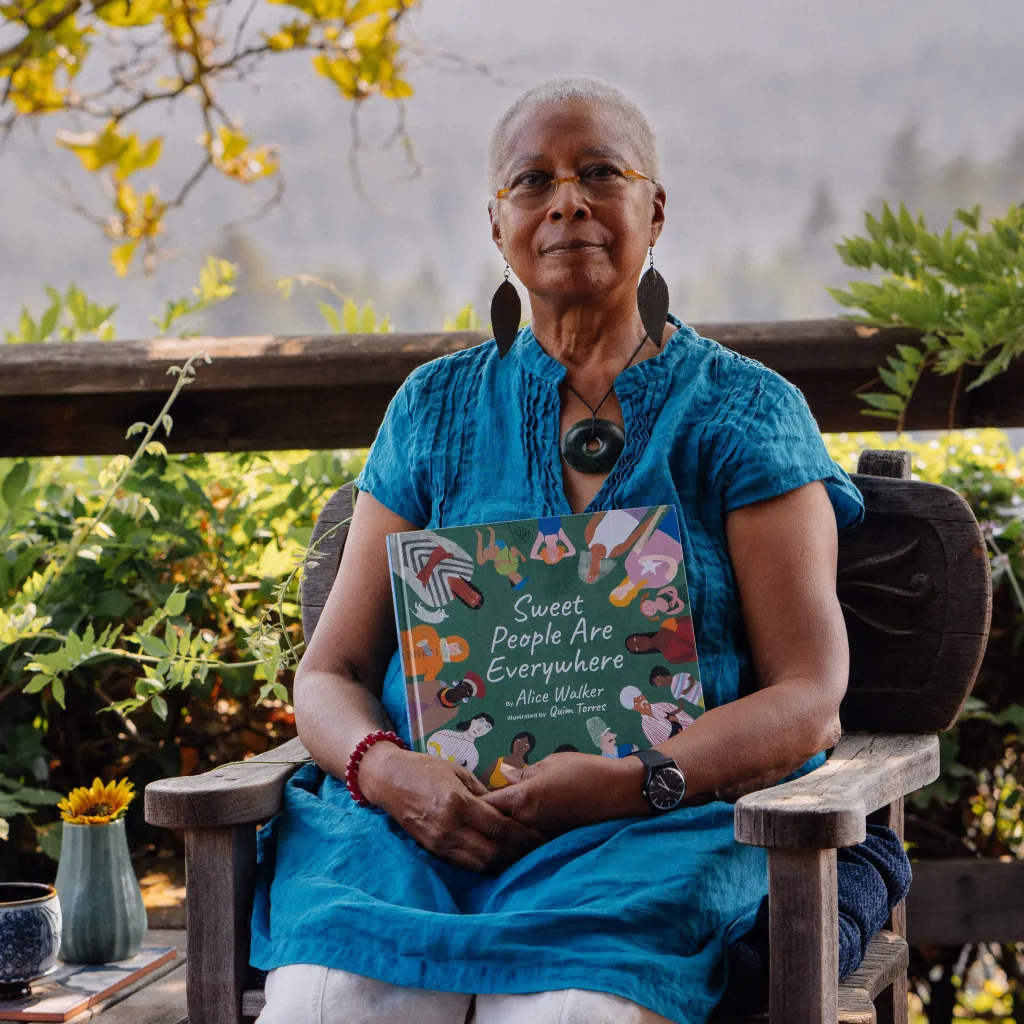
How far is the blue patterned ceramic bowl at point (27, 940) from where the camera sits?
1842 millimetres

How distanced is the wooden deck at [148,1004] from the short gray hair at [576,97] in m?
1.35

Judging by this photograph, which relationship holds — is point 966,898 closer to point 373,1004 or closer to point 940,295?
point 940,295

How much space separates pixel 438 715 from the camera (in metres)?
1.70

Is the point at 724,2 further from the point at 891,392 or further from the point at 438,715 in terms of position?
the point at 438,715

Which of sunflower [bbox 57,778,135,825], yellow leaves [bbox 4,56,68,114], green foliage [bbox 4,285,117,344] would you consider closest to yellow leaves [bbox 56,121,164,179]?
yellow leaves [bbox 4,56,68,114]

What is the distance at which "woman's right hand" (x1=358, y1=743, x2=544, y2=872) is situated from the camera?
1.61 meters

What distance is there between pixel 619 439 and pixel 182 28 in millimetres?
2415

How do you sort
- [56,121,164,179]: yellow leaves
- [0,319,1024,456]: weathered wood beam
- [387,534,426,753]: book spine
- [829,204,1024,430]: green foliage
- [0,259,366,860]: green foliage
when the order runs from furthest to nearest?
[56,121,164,179]: yellow leaves < [0,259,366,860]: green foliage < [0,319,1024,456]: weathered wood beam < [829,204,1024,430]: green foliage < [387,534,426,753]: book spine

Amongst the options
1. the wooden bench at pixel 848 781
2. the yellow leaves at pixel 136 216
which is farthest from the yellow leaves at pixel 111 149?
the wooden bench at pixel 848 781

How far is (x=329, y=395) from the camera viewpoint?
2666 millimetres

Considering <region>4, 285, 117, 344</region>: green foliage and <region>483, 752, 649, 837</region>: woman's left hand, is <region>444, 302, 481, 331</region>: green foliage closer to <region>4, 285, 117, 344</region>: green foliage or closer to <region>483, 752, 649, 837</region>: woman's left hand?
<region>4, 285, 117, 344</region>: green foliage

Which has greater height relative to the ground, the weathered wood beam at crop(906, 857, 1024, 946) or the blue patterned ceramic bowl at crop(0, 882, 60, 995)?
the blue patterned ceramic bowl at crop(0, 882, 60, 995)

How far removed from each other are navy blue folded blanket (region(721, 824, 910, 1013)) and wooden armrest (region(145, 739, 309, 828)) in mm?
643

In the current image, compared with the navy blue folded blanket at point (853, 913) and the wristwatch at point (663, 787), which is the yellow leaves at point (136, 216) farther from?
the navy blue folded blanket at point (853, 913)
